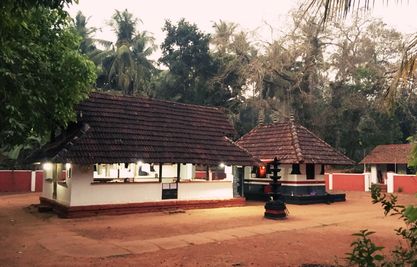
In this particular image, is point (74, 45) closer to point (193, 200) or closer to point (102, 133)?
point (102, 133)

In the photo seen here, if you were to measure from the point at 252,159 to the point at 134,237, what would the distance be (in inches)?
374

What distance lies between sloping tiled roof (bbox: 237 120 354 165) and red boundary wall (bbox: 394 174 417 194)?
6351 mm

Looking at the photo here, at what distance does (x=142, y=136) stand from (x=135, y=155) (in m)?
1.48

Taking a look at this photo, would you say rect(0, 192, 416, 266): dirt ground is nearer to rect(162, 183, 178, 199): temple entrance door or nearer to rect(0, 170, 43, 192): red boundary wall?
rect(162, 183, 178, 199): temple entrance door

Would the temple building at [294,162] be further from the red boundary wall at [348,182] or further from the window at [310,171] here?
the red boundary wall at [348,182]

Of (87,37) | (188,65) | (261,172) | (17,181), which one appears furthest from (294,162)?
(87,37)

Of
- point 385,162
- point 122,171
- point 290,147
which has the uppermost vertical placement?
point 290,147

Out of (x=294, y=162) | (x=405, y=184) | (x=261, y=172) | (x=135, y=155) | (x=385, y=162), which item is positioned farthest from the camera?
(x=385, y=162)

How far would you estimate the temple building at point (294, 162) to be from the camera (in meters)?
20.9

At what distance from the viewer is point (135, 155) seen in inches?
633

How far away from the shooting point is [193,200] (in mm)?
17719

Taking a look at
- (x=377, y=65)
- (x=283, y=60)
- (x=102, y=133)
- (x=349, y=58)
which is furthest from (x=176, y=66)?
(x=102, y=133)

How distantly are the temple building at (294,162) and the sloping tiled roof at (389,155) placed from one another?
10.3 m

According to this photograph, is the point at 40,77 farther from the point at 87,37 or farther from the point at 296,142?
the point at 87,37
